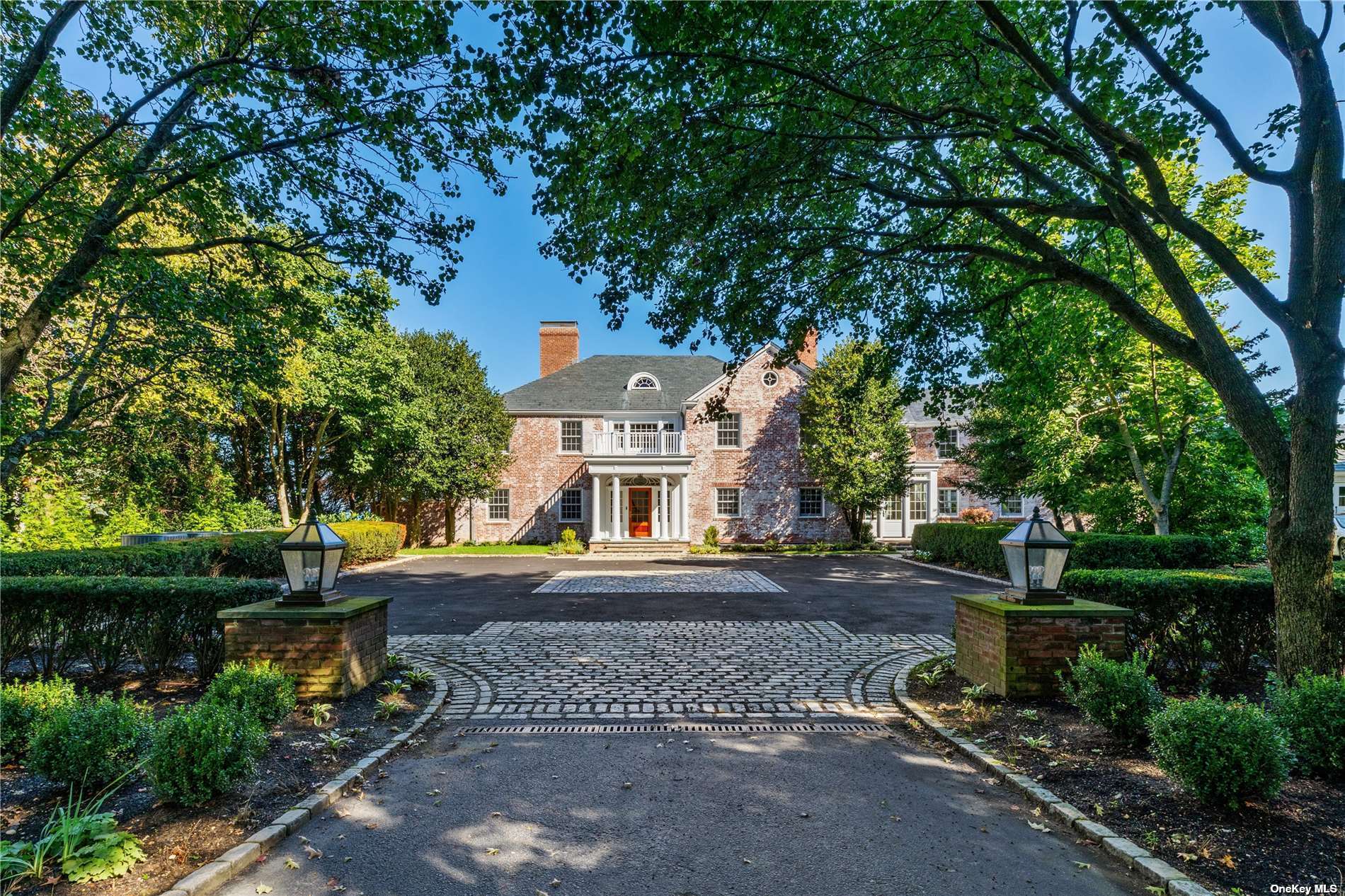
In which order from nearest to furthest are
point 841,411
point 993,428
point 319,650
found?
point 319,650 → point 993,428 → point 841,411

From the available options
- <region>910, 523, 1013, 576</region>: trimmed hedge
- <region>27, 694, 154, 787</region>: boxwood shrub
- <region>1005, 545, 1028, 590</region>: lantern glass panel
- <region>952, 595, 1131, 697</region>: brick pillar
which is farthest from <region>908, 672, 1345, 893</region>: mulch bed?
<region>910, 523, 1013, 576</region>: trimmed hedge

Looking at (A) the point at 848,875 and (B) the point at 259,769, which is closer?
(A) the point at 848,875

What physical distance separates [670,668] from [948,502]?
26.1 meters

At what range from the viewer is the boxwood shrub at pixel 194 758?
3457 mm

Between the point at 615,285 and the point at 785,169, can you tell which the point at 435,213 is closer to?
the point at 615,285

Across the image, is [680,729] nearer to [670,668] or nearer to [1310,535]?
[670,668]

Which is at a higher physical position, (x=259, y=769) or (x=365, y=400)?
(x=365, y=400)

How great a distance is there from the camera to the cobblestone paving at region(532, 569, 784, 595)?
13.6m

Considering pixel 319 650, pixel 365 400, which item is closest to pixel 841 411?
pixel 365 400

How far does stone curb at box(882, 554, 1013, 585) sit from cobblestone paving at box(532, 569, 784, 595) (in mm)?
5476

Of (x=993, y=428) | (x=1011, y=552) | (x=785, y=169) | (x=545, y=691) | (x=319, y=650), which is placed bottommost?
(x=545, y=691)

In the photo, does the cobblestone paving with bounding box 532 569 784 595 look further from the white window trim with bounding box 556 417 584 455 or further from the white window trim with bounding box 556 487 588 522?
the white window trim with bounding box 556 417 584 455

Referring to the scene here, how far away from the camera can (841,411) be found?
81.6ft

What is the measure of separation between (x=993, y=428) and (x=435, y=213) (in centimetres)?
1832
